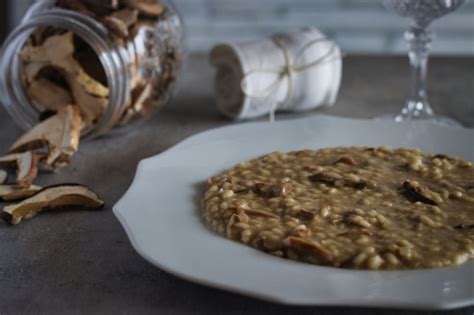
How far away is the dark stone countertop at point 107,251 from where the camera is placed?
100cm

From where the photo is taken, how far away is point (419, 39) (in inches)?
70.7

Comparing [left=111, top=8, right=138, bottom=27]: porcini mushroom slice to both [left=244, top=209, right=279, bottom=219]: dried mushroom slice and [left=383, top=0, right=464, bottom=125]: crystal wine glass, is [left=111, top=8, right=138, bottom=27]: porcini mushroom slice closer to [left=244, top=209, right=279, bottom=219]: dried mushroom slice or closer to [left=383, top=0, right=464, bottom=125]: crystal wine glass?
[left=383, top=0, right=464, bottom=125]: crystal wine glass

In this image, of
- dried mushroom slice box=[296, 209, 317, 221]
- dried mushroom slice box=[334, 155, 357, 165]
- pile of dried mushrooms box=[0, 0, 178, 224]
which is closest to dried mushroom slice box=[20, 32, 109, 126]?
pile of dried mushrooms box=[0, 0, 178, 224]

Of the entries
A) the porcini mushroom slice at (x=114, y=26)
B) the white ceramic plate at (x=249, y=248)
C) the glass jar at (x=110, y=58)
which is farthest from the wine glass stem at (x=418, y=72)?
the porcini mushroom slice at (x=114, y=26)

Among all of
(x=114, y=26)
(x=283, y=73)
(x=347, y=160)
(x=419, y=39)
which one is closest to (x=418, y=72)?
(x=419, y=39)

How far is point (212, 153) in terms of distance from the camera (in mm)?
1420

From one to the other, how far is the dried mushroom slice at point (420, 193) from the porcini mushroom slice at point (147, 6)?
749 millimetres

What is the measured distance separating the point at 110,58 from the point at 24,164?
29 cm

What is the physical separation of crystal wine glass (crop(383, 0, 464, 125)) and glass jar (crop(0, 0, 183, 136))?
Result: 1.65ft

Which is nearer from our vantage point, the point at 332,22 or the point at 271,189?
the point at 271,189

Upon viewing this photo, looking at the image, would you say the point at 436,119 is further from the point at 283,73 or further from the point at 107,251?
the point at 107,251

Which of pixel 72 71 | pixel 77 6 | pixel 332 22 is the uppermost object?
pixel 77 6

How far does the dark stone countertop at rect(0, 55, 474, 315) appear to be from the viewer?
100cm

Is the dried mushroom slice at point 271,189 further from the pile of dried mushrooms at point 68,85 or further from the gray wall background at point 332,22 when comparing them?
the gray wall background at point 332,22
